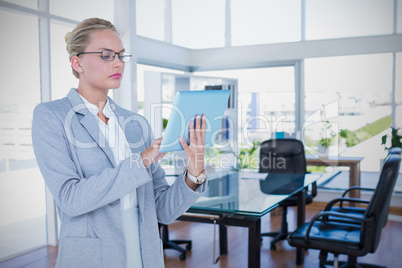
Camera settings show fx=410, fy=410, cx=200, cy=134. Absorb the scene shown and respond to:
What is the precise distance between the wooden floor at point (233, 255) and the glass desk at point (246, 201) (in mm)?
192

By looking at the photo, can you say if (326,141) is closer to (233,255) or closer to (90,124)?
(233,255)

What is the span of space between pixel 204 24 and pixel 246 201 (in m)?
4.58

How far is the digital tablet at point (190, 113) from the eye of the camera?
126 centimetres

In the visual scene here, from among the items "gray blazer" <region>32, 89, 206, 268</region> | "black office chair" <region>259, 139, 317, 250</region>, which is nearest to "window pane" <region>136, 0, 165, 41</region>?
"black office chair" <region>259, 139, 317, 250</region>

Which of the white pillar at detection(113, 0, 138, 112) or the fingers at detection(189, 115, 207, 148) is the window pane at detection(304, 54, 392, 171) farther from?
the fingers at detection(189, 115, 207, 148)

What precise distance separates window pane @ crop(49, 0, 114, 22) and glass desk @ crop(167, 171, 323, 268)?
85.5 inches

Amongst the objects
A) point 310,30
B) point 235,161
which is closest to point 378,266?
point 235,161

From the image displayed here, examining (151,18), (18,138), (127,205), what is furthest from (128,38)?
(127,205)

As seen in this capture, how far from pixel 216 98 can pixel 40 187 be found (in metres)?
3.68

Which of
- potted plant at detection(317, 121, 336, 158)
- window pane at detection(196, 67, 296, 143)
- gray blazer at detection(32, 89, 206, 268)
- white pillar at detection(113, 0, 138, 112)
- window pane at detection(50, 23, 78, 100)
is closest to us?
gray blazer at detection(32, 89, 206, 268)

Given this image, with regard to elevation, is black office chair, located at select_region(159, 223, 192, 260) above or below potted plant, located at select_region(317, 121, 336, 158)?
below

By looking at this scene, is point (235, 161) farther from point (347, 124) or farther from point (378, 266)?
point (378, 266)

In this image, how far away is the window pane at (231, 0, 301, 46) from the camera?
20.8 feet

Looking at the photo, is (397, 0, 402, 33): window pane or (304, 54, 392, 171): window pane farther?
(304, 54, 392, 171): window pane
